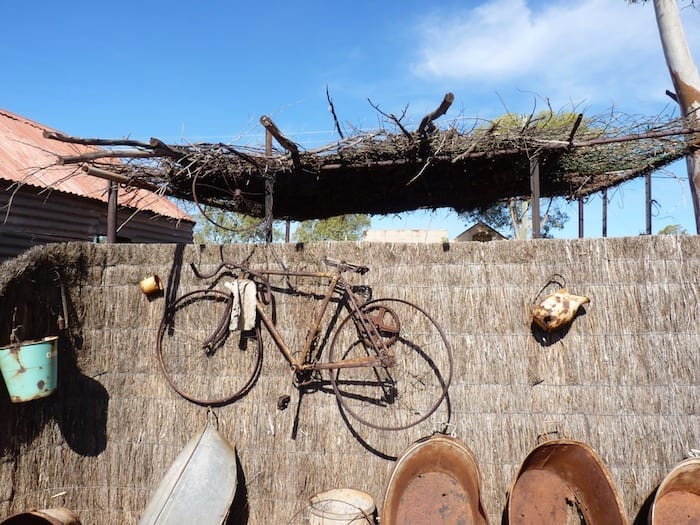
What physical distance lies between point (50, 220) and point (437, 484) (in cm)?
586

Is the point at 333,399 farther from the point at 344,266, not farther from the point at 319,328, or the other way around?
the point at 344,266

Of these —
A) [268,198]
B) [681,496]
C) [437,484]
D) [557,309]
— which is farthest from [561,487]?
[268,198]

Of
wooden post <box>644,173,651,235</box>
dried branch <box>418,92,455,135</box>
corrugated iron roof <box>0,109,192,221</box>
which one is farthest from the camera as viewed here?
corrugated iron roof <box>0,109,192,221</box>

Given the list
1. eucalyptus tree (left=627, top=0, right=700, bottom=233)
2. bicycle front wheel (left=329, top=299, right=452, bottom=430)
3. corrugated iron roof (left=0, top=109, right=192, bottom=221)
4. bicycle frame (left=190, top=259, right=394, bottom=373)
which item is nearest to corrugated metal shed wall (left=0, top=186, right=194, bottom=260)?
corrugated iron roof (left=0, top=109, right=192, bottom=221)

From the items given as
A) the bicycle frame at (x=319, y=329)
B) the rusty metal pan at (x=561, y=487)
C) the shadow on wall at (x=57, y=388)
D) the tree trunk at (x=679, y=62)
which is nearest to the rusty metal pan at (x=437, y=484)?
the rusty metal pan at (x=561, y=487)

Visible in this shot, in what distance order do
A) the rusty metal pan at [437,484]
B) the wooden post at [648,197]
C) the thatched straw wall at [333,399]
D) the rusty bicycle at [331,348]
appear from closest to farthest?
the rusty metal pan at [437,484] < the thatched straw wall at [333,399] < the rusty bicycle at [331,348] < the wooden post at [648,197]

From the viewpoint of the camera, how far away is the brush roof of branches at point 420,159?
3.71 meters

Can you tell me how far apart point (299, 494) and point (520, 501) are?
1667mm

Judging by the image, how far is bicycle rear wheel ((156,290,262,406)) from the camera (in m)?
3.73

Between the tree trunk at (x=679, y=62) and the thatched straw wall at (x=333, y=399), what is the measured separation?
9.71ft

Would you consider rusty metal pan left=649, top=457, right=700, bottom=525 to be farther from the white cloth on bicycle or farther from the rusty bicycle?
the white cloth on bicycle

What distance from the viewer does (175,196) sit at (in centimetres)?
492

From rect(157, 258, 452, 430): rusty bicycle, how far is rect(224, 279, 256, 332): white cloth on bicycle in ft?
0.04

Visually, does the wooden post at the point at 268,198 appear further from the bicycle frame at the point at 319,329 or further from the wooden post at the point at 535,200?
the wooden post at the point at 535,200
